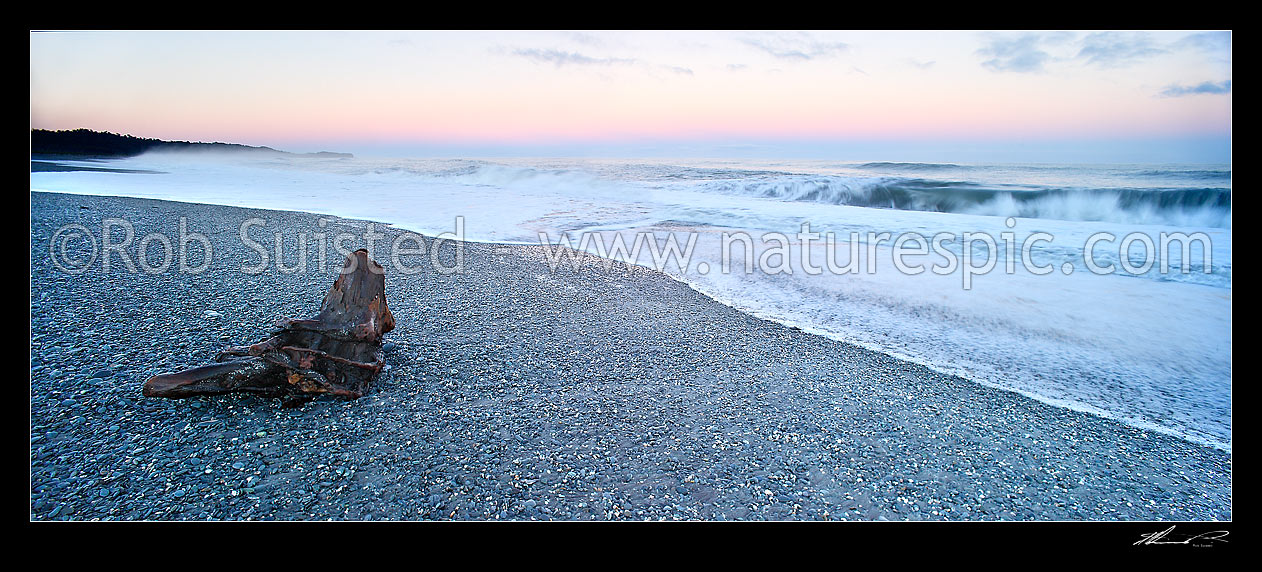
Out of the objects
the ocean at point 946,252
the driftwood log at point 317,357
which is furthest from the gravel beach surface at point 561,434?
the ocean at point 946,252

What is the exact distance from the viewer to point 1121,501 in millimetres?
2277

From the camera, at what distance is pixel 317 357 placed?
8.91ft

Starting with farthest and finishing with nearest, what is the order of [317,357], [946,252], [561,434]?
[946,252], [317,357], [561,434]

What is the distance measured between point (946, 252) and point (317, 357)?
789cm

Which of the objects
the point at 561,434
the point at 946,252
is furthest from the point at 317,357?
the point at 946,252

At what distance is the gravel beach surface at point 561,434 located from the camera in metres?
2.06
